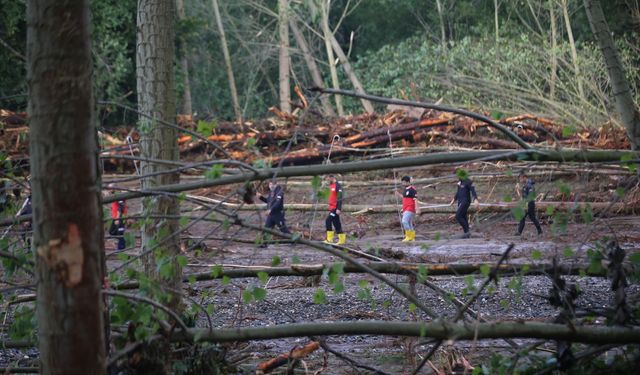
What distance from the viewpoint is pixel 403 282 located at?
34.4 feet

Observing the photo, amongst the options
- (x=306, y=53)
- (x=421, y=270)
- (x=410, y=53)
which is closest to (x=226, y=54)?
(x=306, y=53)

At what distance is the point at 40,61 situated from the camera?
3775 mm

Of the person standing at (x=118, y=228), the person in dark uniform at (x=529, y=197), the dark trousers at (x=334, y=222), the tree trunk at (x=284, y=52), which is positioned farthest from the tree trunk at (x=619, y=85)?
the tree trunk at (x=284, y=52)

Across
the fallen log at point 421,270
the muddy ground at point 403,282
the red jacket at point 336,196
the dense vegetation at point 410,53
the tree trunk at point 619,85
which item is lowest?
→ the muddy ground at point 403,282

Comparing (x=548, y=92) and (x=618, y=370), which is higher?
(x=548, y=92)

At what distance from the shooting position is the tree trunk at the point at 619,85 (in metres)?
6.58

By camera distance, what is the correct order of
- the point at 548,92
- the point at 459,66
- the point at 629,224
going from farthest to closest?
1. the point at 459,66
2. the point at 548,92
3. the point at 629,224

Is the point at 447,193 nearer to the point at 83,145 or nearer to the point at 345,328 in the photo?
the point at 345,328

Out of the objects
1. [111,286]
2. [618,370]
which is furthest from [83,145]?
[618,370]

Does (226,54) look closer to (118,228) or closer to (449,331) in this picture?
(118,228)

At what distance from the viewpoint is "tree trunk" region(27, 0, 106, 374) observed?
3.77 meters

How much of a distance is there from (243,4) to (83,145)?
1499 inches

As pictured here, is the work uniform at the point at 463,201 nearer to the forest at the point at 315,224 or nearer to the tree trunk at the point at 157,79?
the forest at the point at 315,224

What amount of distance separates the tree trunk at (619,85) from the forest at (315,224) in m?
0.02
